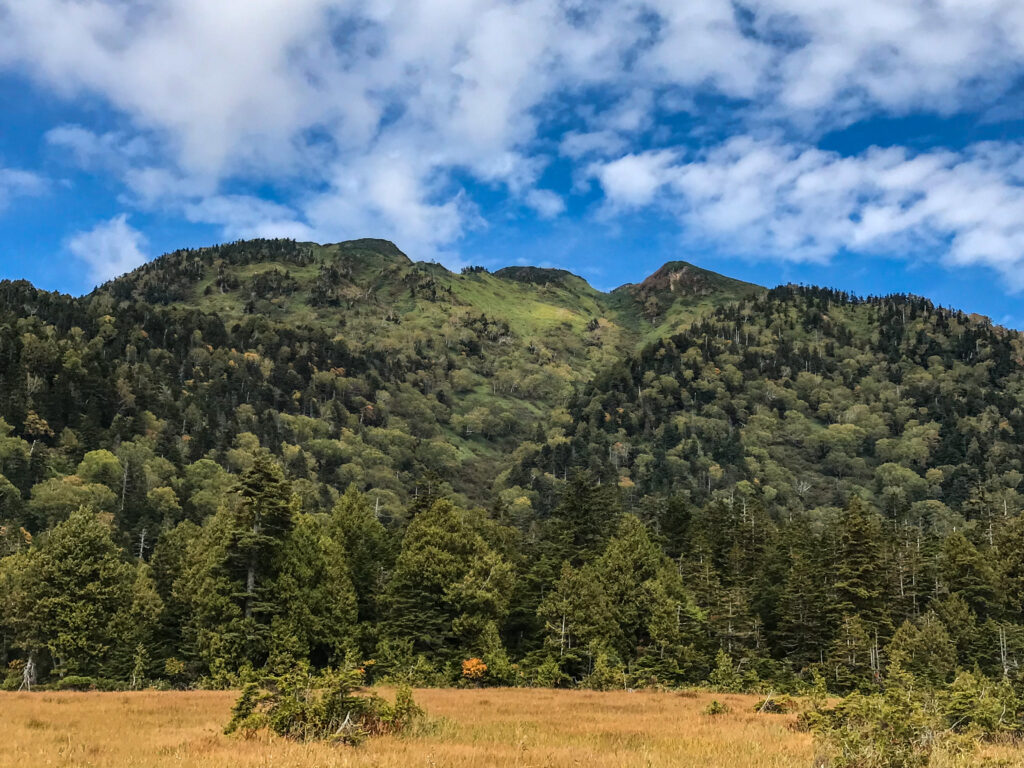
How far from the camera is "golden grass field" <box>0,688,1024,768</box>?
1520 cm

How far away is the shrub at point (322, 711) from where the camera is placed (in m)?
18.5

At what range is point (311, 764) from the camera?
13.8 metres

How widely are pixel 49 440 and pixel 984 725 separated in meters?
177

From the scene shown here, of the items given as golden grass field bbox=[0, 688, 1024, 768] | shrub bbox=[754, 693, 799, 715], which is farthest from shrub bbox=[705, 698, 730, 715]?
shrub bbox=[754, 693, 799, 715]

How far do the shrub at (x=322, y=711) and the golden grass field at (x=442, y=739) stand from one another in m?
0.66

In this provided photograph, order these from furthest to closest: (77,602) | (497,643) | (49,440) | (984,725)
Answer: (49,440)
(497,643)
(77,602)
(984,725)

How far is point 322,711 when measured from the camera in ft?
61.8

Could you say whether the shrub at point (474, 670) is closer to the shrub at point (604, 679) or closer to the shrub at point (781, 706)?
the shrub at point (604, 679)

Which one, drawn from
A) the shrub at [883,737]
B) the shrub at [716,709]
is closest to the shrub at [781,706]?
the shrub at [716,709]

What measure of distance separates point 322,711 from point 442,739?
10.5ft

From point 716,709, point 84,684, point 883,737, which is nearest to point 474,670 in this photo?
point 84,684

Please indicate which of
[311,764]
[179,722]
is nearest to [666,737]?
[311,764]

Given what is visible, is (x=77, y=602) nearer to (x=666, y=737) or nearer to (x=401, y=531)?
(x=401, y=531)

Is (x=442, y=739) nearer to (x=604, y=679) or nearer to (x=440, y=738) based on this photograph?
(x=440, y=738)
